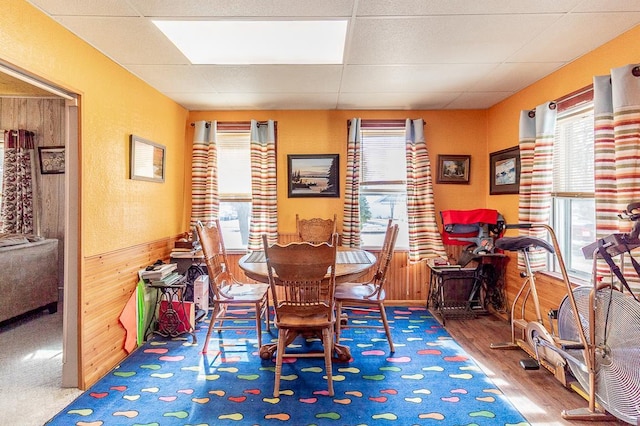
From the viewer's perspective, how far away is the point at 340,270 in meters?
2.65

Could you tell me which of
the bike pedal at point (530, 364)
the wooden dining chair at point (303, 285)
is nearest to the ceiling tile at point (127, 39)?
the wooden dining chair at point (303, 285)

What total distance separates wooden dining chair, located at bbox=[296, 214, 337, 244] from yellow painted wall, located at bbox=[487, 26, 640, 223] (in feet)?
6.38

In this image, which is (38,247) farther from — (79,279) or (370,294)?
(370,294)

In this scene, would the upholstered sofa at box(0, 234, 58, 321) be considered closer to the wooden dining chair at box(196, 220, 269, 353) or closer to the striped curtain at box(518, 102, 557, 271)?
the wooden dining chair at box(196, 220, 269, 353)

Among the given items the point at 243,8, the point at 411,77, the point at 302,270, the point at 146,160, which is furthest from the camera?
the point at 146,160

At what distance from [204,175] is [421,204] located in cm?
265

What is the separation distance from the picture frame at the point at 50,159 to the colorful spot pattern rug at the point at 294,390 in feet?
9.23

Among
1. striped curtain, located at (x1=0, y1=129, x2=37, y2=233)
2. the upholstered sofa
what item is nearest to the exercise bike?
the upholstered sofa

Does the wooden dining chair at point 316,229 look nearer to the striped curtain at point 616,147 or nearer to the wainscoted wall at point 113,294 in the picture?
the wainscoted wall at point 113,294

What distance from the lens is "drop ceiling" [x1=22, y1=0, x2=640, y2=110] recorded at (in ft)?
6.83

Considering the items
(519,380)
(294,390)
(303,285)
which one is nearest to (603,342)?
(519,380)

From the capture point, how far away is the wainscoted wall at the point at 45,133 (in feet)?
14.6

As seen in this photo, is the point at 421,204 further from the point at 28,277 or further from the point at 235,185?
the point at 28,277

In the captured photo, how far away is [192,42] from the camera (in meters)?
2.65
